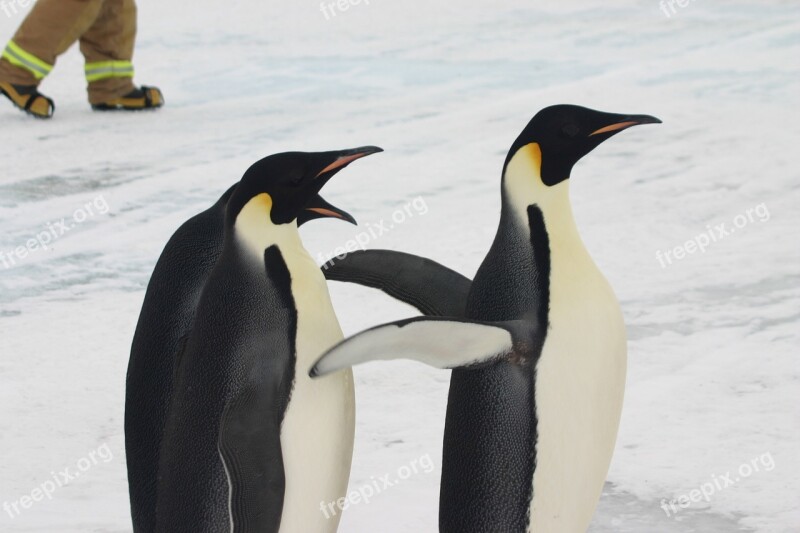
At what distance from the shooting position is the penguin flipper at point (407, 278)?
1.57 meters

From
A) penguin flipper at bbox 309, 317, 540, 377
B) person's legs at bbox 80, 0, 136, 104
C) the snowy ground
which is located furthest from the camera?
person's legs at bbox 80, 0, 136, 104

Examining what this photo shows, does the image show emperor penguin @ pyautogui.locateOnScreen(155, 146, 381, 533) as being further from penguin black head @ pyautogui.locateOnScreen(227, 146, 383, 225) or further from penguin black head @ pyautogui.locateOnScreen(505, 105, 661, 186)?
penguin black head @ pyautogui.locateOnScreen(505, 105, 661, 186)

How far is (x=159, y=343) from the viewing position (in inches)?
58.4

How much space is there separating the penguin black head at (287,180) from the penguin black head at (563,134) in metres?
0.19

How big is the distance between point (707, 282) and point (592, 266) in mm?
1549

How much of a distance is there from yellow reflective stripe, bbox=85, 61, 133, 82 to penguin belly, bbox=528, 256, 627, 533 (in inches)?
149

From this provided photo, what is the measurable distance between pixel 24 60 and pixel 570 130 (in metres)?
3.65

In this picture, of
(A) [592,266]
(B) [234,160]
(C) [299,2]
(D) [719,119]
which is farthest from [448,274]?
(C) [299,2]

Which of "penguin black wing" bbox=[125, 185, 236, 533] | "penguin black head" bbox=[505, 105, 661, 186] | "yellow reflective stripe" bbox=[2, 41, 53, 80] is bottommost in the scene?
"yellow reflective stripe" bbox=[2, 41, 53, 80]

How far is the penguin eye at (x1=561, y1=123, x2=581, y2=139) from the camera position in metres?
1.42

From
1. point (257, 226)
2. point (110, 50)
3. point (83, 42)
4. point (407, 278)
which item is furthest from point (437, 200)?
point (257, 226)

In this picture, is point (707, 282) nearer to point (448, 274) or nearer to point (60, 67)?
point (448, 274)

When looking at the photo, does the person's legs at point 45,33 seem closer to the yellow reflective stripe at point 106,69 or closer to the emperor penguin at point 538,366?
the yellow reflective stripe at point 106,69

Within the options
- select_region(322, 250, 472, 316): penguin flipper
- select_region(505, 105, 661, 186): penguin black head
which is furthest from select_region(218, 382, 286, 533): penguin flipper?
select_region(505, 105, 661, 186): penguin black head
